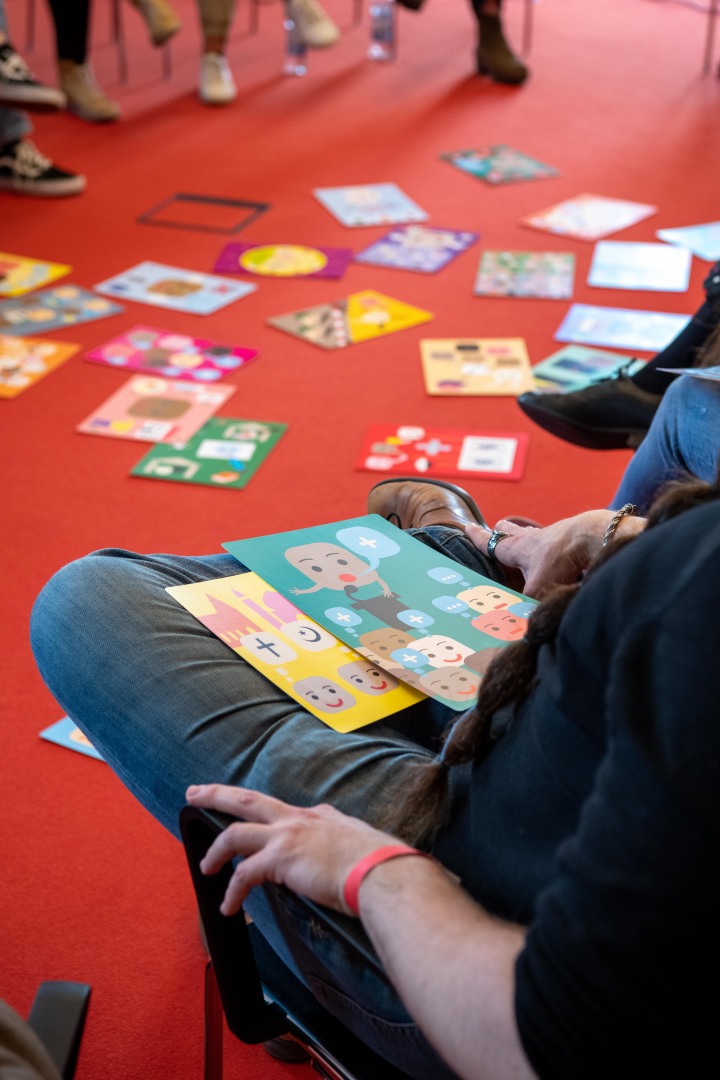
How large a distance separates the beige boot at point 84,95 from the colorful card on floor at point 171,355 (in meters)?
1.86

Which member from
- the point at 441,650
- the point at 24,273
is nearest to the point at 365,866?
the point at 441,650

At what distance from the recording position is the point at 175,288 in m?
3.10

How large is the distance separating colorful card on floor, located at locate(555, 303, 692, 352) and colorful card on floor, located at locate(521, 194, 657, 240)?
0.59m

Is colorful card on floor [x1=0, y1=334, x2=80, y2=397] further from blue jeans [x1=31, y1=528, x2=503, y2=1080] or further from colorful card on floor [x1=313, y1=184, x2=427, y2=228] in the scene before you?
blue jeans [x1=31, y1=528, x2=503, y2=1080]

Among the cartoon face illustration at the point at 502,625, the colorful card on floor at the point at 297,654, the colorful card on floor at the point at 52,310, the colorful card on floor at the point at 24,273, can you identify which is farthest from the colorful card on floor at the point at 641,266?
the colorful card on floor at the point at 297,654

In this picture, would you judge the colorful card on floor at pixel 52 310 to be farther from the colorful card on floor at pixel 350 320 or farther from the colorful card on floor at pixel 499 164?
the colorful card on floor at pixel 499 164

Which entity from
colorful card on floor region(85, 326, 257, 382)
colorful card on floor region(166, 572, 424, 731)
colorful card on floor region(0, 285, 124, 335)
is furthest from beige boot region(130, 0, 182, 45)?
colorful card on floor region(166, 572, 424, 731)

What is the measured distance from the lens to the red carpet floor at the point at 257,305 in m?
1.43

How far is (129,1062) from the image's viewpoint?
1.26 m

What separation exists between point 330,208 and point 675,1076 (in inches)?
132

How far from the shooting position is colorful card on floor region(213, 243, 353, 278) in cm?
322

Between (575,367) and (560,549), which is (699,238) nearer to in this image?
(575,367)

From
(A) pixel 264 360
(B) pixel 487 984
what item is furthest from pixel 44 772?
(A) pixel 264 360

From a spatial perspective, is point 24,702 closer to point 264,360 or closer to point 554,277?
point 264,360
